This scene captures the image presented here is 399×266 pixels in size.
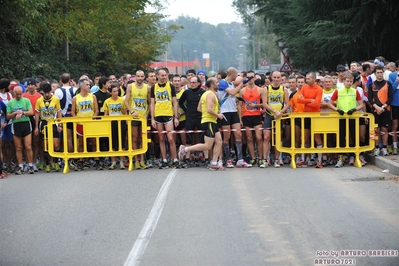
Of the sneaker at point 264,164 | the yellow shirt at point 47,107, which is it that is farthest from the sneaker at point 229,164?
the yellow shirt at point 47,107

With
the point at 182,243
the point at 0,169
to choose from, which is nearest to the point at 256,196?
the point at 182,243

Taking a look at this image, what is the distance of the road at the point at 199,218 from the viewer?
870 cm

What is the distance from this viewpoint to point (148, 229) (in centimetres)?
1009

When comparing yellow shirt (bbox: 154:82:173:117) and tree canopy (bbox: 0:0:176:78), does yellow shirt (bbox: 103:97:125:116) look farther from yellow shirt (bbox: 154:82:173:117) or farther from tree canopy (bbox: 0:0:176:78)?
tree canopy (bbox: 0:0:176:78)

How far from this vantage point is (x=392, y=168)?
1557 cm

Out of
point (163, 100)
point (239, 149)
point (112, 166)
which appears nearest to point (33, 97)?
point (112, 166)

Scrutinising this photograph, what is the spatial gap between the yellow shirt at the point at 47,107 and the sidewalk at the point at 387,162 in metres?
7.06

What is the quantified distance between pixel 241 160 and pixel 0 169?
16.9ft

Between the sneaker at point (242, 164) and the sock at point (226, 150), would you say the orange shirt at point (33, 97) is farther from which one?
the sneaker at point (242, 164)

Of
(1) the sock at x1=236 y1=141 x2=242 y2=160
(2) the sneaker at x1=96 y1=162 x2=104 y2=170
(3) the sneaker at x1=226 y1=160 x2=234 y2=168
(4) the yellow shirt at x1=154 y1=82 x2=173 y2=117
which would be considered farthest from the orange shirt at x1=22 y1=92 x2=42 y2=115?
(1) the sock at x1=236 y1=141 x2=242 y2=160

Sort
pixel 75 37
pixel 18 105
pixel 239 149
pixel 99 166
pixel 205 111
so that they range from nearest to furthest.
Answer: pixel 205 111
pixel 18 105
pixel 239 149
pixel 99 166
pixel 75 37

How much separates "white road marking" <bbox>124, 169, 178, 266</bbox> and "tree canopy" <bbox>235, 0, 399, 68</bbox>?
50.3 feet

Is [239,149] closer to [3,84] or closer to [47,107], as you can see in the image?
[47,107]

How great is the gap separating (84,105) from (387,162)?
663 centimetres
